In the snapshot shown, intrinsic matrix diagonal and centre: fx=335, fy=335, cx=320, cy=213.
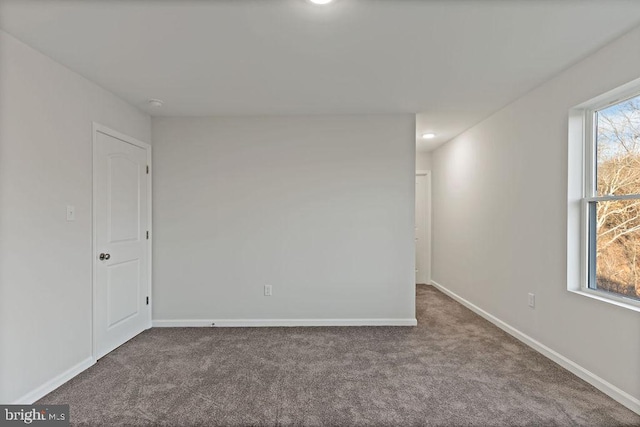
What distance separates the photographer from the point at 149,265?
370 centimetres

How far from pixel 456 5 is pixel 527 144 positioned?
181 cm

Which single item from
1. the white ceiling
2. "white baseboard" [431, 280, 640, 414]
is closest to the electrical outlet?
"white baseboard" [431, 280, 640, 414]

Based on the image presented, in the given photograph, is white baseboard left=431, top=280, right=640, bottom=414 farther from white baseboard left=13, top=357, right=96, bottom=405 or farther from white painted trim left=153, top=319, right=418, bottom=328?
white baseboard left=13, top=357, right=96, bottom=405

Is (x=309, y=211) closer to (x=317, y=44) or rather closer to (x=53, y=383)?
(x=317, y=44)

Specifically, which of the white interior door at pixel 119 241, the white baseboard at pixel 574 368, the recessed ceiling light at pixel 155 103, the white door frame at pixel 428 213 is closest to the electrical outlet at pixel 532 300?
the white baseboard at pixel 574 368

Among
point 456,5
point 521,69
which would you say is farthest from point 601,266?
point 456,5

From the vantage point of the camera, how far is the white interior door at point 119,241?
113 inches

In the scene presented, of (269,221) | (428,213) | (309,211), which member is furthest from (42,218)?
(428,213)

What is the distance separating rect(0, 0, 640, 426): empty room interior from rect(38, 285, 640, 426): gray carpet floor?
0.07 feet

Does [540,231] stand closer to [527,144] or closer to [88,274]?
[527,144]

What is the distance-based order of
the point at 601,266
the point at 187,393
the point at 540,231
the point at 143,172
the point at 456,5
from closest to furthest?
the point at 456,5 < the point at 187,393 < the point at 601,266 < the point at 540,231 < the point at 143,172

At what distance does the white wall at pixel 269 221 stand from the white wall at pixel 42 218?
105cm

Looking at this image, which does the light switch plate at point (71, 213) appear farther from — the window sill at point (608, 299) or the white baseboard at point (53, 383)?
the window sill at point (608, 299)

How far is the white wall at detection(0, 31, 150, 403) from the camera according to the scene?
2.04 m
